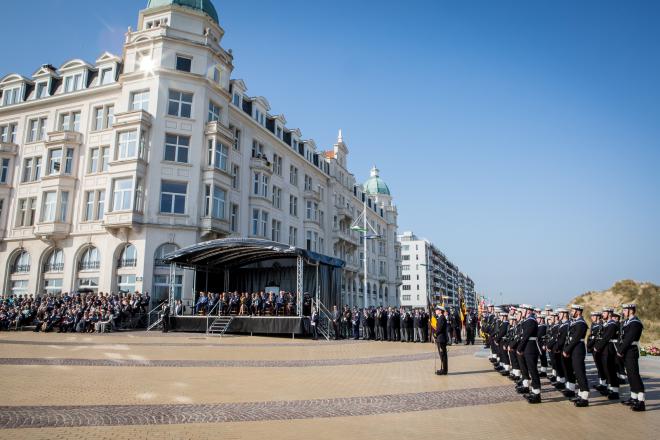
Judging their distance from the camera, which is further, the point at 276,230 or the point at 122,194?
the point at 276,230

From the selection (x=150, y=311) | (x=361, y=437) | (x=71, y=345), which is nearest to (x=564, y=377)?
(x=361, y=437)

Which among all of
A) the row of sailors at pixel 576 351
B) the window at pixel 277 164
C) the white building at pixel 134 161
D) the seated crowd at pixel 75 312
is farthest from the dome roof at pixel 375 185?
the row of sailors at pixel 576 351

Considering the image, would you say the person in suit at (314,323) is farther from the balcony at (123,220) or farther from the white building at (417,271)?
the white building at (417,271)

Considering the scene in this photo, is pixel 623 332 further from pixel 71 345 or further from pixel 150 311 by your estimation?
pixel 150 311

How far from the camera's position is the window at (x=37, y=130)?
124 ft

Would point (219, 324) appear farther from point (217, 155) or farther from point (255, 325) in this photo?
point (217, 155)

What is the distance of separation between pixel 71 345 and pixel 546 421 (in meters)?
17.6

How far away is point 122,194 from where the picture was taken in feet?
101

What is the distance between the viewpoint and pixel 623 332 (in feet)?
30.7

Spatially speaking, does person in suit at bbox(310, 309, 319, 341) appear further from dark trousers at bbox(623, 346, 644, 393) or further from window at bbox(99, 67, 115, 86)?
window at bbox(99, 67, 115, 86)

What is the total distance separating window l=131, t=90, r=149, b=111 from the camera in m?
32.5

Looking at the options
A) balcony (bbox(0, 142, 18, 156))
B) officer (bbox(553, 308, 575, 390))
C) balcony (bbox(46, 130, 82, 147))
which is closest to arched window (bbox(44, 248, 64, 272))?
balcony (bbox(46, 130, 82, 147))

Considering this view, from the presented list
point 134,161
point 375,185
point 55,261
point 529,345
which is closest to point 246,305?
point 134,161

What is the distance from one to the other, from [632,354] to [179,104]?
103 ft
